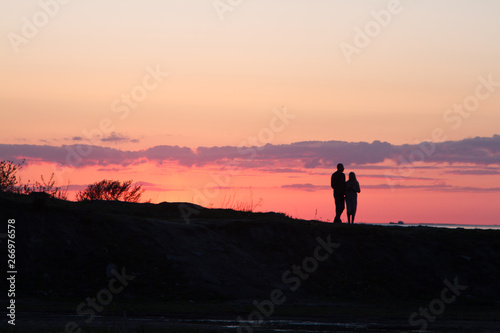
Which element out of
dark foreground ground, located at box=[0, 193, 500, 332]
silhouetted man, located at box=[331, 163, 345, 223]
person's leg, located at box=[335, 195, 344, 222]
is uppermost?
silhouetted man, located at box=[331, 163, 345, 223]

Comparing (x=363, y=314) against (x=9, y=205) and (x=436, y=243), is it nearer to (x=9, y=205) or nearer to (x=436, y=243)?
(x=436, y=243)

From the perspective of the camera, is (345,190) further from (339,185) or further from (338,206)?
(338,206)

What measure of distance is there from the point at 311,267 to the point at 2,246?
1092 centimetres

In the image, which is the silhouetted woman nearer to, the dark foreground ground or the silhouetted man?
the silhouetted man

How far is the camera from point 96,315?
1950cm

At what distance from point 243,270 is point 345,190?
7.31 m

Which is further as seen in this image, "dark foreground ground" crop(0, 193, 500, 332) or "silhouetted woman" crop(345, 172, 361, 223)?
"silhouetted woman" crop(345, 172, 361, 223)

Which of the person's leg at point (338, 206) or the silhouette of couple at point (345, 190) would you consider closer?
the silhouette of couple at point (345, 190)

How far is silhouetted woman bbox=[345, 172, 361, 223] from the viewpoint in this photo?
103ft

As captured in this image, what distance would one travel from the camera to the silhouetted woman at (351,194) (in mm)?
31328

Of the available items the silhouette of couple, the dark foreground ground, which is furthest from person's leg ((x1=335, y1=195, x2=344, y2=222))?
the dark foreground ground

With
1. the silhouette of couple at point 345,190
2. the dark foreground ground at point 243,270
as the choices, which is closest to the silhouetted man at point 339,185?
the silhouette of couple at point 345,190

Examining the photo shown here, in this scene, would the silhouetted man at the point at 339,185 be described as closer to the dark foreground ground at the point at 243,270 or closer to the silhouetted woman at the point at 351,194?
the silhouetted woman at the point at 351,194

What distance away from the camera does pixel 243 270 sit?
26203 mm
